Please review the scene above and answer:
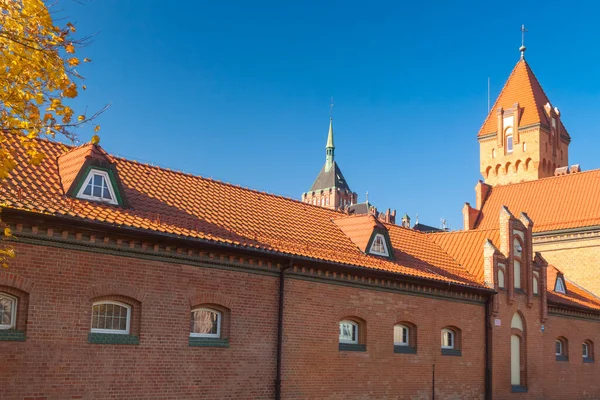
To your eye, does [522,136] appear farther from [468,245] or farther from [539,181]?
[468,245]

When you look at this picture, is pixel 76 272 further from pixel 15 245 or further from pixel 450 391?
pixel 450 391

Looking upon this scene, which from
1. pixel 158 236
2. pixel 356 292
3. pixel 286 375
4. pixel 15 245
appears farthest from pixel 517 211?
pixel 15 245

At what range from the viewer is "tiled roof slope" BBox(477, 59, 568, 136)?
53.4 metres

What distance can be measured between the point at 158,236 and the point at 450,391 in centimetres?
1360

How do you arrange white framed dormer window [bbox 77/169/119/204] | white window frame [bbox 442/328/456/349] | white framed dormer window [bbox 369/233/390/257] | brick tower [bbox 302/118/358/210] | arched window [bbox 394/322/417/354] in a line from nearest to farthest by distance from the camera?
white framed dormer window [bbox 77/169/119/204] < arched window [bbox 394/322/417/354] < white framed dormer window [bbox 369/233/390/257] < white window frame [bbox 442/328/456/349] < brick tower [bbox 302/118/358/210]

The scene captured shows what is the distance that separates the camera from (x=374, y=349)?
73.8 feet

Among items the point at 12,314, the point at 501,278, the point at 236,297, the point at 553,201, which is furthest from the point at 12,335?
the point at 553,201

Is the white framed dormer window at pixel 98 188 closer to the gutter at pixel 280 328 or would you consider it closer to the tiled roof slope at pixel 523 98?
the gutter at pixel 280 328

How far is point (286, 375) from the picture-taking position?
19797 mm

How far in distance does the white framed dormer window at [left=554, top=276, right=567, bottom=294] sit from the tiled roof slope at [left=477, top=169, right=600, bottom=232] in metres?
5.79

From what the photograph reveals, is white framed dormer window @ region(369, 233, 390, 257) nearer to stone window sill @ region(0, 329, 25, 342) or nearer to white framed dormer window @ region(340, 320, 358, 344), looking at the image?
white framed dormer window @ region(340, 320, 358, 344)

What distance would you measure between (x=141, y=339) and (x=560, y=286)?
24849mm

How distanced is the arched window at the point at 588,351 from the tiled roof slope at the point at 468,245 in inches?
359

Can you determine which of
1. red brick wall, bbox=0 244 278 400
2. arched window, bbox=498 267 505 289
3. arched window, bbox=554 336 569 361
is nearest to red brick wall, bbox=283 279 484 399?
red brick wall, bbox=0 244 278 400
